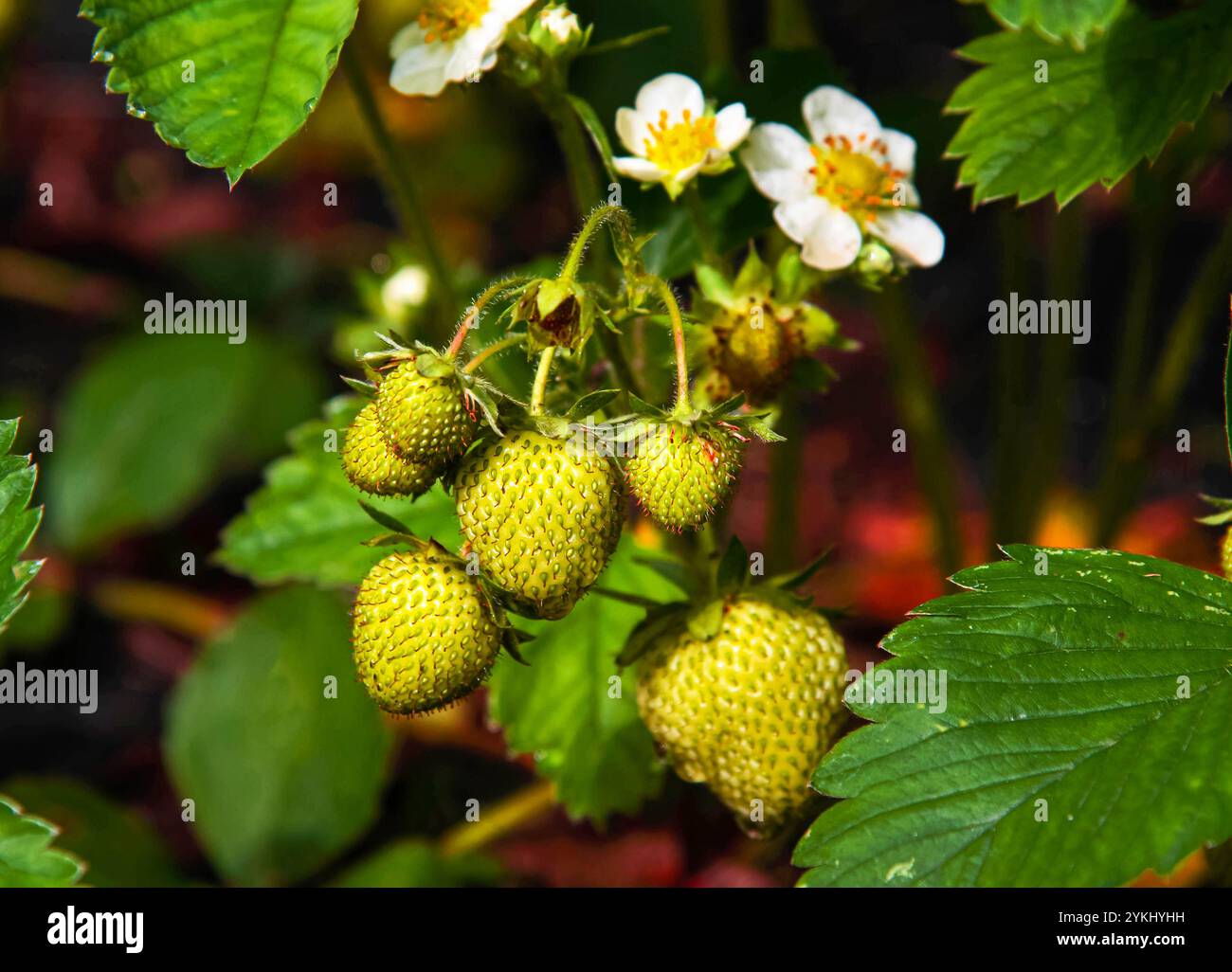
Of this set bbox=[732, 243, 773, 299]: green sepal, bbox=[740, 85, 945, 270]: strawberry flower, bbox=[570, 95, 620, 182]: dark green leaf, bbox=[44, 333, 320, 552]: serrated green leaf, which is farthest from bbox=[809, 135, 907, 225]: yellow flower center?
bbox=[44, 333, 320, 552]: serrated green leaf

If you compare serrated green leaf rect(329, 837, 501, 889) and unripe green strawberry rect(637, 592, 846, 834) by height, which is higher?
unripe green strawberry rect(637, 592, 846, 834)

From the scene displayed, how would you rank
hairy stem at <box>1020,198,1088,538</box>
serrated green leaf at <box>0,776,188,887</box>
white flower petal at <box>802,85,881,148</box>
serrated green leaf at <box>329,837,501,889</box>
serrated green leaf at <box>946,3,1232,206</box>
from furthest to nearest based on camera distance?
hairy stem at <box>1020,198,1088,538</box> → serrated green leaf at <box>0,776,188,887</box> → serrated green leaf at <box>329,837,501,889</box> → white flower petal at <box>802,85,881,148</box> → serrated green leaf at <box>946,3,1232,206</box>

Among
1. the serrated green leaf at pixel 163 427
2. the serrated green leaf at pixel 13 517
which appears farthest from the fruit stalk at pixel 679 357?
the serrated green leaf at pixel 163 427

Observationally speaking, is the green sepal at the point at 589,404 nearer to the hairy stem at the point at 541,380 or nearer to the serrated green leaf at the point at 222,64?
the hairy stem at the point at 541,380

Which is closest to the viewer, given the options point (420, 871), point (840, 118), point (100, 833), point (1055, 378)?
point (840, 118)

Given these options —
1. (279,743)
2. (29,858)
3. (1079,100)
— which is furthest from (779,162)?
(279,743)

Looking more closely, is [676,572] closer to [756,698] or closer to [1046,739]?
[756,698]

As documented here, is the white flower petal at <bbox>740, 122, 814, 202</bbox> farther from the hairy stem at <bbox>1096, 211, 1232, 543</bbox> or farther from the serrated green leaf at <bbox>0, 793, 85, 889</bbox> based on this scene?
the serrated green leaf at <bbox>0, 793, 85, 889</bbox>
